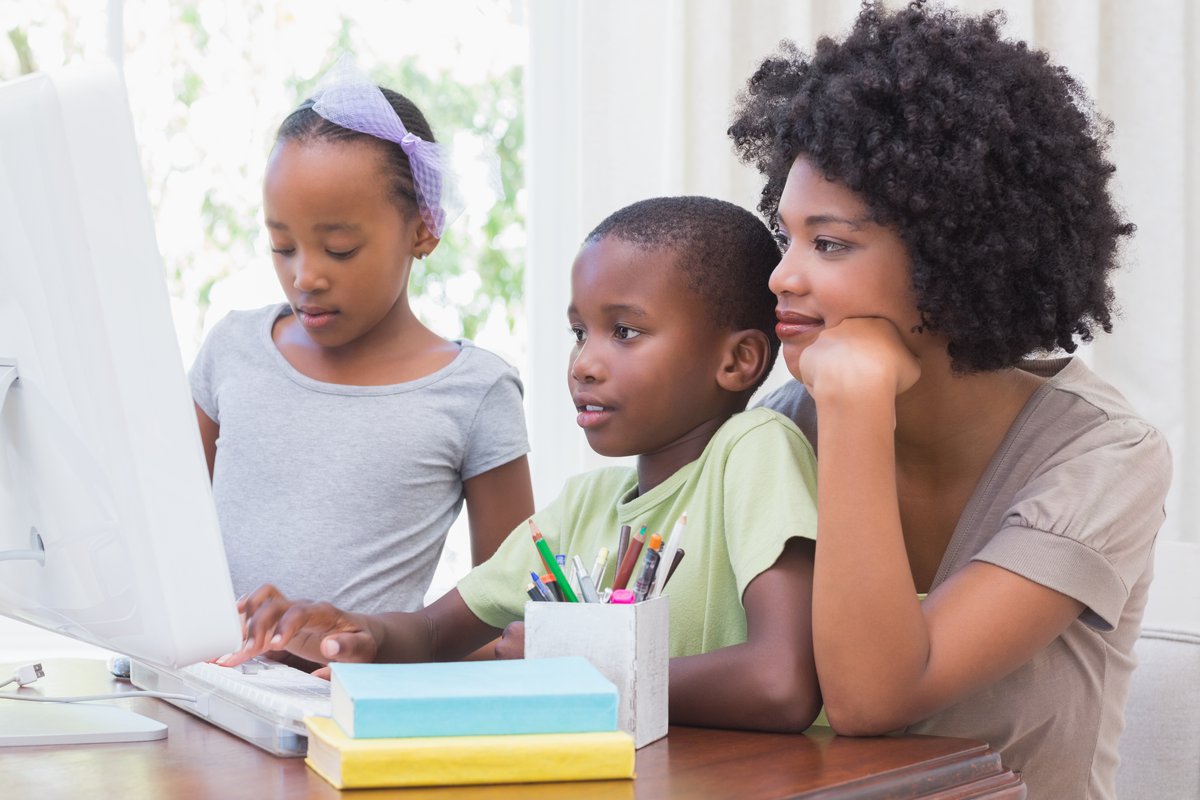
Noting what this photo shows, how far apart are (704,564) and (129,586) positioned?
0.48m

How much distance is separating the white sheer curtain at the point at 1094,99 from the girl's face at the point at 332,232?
0.72 metres

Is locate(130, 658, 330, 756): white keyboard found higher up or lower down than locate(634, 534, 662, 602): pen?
lower down

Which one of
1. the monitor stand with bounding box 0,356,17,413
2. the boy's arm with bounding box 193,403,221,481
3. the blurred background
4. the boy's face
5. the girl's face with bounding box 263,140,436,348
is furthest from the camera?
the blurred background

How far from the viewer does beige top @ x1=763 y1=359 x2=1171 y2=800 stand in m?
1.00

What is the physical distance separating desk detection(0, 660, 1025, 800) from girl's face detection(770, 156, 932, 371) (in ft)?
1.14

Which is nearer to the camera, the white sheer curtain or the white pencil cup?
the white pencil cup

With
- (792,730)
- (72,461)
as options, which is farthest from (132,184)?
(792,730)

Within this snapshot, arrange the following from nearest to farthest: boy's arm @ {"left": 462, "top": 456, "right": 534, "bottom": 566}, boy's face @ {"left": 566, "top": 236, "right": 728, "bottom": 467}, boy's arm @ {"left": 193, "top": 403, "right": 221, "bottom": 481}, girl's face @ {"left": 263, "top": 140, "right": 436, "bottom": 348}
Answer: boy's face @ {"left": 566, "top": 236, "right": 728, "bottom": 467}
girl's face @ {"left": 263, "top": 140, "right": 436, "bottom": 348}
boy's arm @ {"left": 462, "top": 456, "right": 534, "bottom": 566}
boy's arm @ {"left": 193, "top": 403, "right": 221, "bottom": 481}

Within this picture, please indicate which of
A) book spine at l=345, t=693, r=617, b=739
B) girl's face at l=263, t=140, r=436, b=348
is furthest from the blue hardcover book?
girl's face at l=263, t=140, r=436, b=348

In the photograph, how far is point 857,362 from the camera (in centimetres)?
98

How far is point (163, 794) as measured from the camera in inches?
27.2

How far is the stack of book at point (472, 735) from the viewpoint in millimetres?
692

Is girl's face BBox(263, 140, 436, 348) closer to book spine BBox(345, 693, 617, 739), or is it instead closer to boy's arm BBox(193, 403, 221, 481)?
boy's arm BBox(193, 403, 221, 481)

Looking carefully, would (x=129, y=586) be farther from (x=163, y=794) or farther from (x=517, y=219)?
(x=517, y=219)
